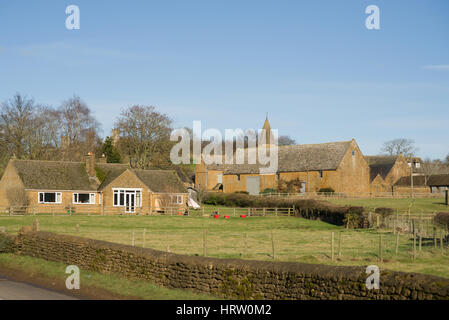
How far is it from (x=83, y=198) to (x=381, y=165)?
7052cm

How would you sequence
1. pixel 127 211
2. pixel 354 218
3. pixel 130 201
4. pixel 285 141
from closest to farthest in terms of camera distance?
pixel 354 218 → pixel 127 211 → pixel 130 201 → pixel 285 141

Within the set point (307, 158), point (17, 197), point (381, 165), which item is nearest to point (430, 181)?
point (381, 165)

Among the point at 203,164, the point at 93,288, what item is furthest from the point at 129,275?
the point at 203,164

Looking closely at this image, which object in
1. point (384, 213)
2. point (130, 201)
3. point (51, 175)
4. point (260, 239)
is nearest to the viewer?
point (260, 239)

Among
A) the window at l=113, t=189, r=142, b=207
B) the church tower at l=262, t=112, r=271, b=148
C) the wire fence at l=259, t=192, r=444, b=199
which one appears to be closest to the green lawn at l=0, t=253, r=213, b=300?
the window at l=113, t=189, r=142, b=207

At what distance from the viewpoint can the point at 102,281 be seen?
18125mm

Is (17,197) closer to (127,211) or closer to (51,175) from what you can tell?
(51,175)

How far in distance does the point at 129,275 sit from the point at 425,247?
55.1 feet

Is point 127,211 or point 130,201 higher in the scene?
point 130,201

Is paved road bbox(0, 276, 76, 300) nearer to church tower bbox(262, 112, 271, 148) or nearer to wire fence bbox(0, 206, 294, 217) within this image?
wire fence bbox(0, 206, 294, 217)

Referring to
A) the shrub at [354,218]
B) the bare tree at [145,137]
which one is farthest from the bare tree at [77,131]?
the shrub at [354,218]

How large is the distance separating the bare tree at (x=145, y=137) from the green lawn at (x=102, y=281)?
5617 centimetres

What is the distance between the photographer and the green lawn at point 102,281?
15.7 metres
